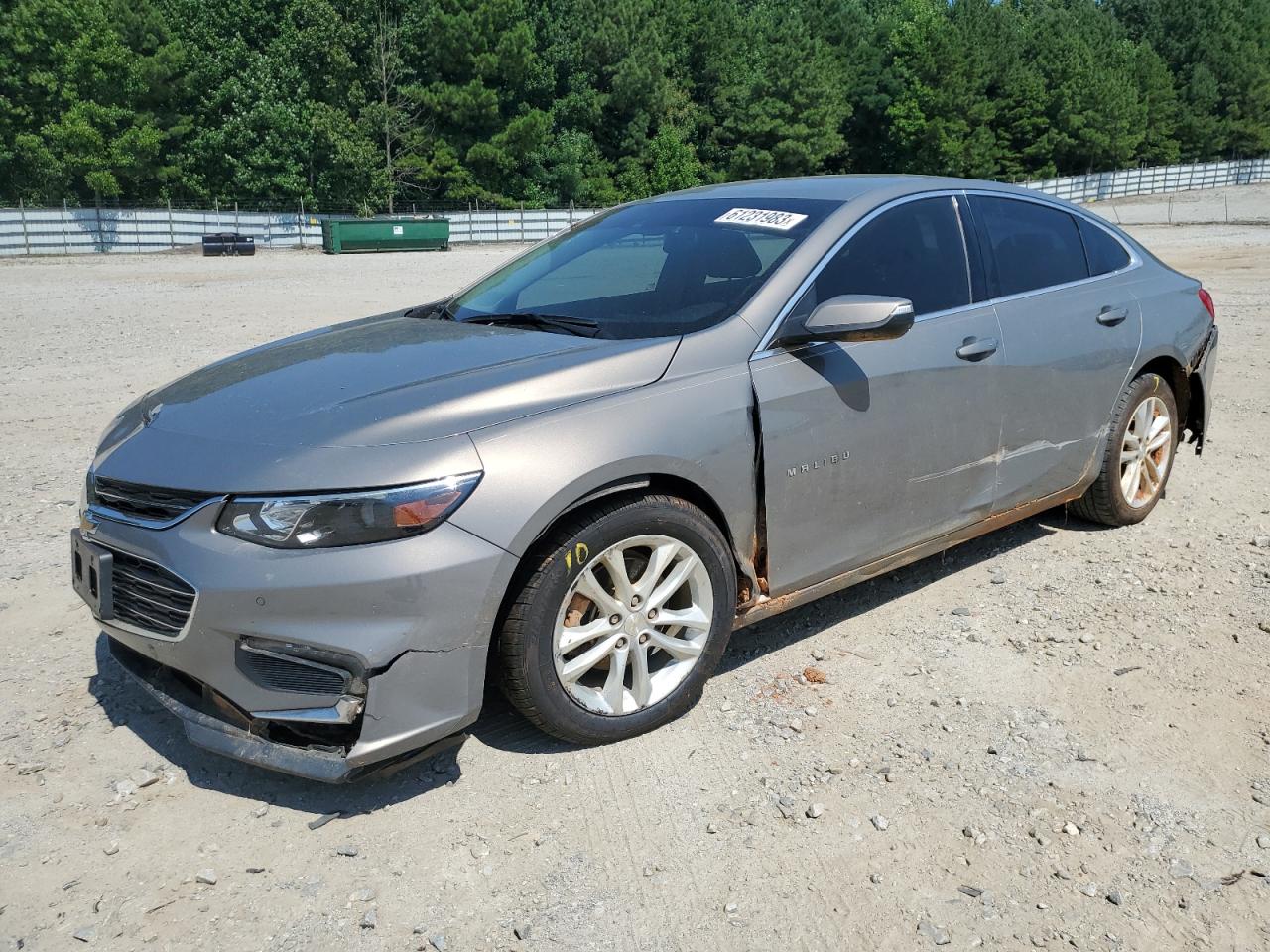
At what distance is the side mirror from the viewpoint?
3.51 metres

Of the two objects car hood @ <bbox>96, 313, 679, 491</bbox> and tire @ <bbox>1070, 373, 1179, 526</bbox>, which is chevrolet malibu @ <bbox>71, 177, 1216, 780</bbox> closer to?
car hood @ <bbox>96, 313, 679, 491</bbox>

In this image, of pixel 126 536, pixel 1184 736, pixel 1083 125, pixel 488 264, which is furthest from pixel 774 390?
pixel 1083 125

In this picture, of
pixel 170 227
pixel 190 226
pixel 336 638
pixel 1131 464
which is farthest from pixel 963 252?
pixel 190 226

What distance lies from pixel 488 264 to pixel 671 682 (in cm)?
2989

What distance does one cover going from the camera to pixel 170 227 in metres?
42.6

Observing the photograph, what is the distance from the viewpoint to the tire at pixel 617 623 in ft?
10.2

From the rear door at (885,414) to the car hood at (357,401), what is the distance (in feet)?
1.82

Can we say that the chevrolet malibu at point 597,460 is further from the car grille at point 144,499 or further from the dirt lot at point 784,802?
the dirt lot at point 784,802

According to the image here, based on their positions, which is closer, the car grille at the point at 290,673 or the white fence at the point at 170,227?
the car grille at the point at 290,673

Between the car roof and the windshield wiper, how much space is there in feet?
3.17

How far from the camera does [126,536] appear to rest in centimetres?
308

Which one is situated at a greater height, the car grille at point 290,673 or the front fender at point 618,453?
the front fender at point 618,453

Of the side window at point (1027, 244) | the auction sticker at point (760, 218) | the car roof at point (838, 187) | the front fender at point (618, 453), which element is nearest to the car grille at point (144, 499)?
the front fender at point (618, 453)

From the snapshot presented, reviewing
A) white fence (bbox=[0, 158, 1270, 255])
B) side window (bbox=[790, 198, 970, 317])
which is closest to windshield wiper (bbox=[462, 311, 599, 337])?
side window (bbox=[790, 198, 970, 317])
